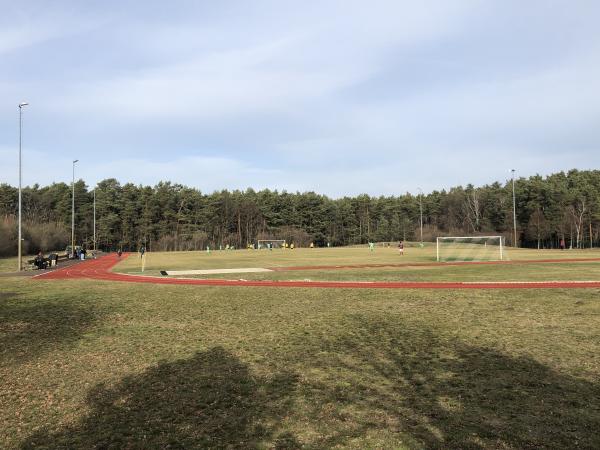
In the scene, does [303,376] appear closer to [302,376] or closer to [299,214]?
[302,376]

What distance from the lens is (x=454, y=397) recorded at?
6105mm

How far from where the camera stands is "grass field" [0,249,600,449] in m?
5.11

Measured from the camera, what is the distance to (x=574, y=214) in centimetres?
8625

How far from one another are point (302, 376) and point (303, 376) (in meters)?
0.02

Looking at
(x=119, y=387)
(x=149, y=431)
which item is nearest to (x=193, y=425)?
(x=149, y=431)

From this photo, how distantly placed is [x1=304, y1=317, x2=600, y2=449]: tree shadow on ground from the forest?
78.4 meters

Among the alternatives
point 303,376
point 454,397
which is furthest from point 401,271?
point 454,397

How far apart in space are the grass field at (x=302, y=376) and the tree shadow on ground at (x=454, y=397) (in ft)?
0.08

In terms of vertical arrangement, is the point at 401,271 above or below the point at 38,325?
below

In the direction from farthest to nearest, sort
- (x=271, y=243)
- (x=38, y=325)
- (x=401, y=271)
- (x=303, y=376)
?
(x=271, y=243)
(x=401, y=271)
(x=38, y=325)
(x=303, y=376)

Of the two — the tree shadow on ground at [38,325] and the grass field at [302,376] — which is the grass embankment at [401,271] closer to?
the grass field at [302,376]

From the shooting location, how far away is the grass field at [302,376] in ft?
16.8

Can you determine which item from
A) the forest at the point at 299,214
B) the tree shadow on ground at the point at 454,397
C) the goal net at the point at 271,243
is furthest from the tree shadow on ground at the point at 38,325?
the goal net at the point at 271,243

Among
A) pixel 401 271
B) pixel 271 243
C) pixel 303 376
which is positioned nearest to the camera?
pixel 303 376
